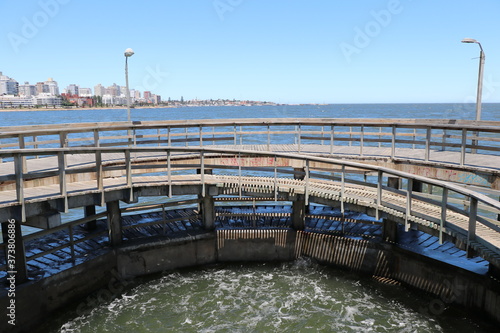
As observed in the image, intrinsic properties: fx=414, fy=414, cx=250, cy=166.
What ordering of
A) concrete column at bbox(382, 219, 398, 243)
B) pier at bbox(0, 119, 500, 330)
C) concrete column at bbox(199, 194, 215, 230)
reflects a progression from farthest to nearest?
concrete column at bbox(199, 194, 215, 230), concrete column at bbox(382, 219, 398, 243), pier at bbox(0, 119, 500, 330)

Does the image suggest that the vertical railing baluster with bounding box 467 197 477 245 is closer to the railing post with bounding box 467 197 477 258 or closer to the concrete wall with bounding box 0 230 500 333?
the railing post with bounding box 467 197 477 258

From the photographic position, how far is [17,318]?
33.7ft

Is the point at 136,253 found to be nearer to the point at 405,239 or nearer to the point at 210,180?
the point at 210,180

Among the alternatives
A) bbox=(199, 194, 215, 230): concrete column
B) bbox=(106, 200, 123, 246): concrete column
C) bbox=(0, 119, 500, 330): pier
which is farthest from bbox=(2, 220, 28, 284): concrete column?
bbox=(199, 194, 215, 230): concrete column

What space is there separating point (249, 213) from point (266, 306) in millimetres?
4887

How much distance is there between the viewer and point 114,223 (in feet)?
42.5

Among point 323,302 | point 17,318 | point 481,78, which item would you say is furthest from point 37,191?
point 481,78

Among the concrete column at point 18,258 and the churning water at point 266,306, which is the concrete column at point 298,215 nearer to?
the churning water at point 266,306

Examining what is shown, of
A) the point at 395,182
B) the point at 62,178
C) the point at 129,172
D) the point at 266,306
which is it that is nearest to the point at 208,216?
the point at 266,306

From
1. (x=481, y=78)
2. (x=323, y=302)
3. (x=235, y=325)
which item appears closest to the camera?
(x=235, y=325)

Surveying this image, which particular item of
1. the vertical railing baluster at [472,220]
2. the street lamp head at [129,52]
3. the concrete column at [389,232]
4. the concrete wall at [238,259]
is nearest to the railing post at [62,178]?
the concrete wall at [238,259]

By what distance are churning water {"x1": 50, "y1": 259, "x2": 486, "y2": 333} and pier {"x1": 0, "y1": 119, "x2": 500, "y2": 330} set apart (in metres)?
0.76

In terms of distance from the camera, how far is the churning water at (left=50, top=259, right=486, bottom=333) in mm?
10703

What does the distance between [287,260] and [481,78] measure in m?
10.5
